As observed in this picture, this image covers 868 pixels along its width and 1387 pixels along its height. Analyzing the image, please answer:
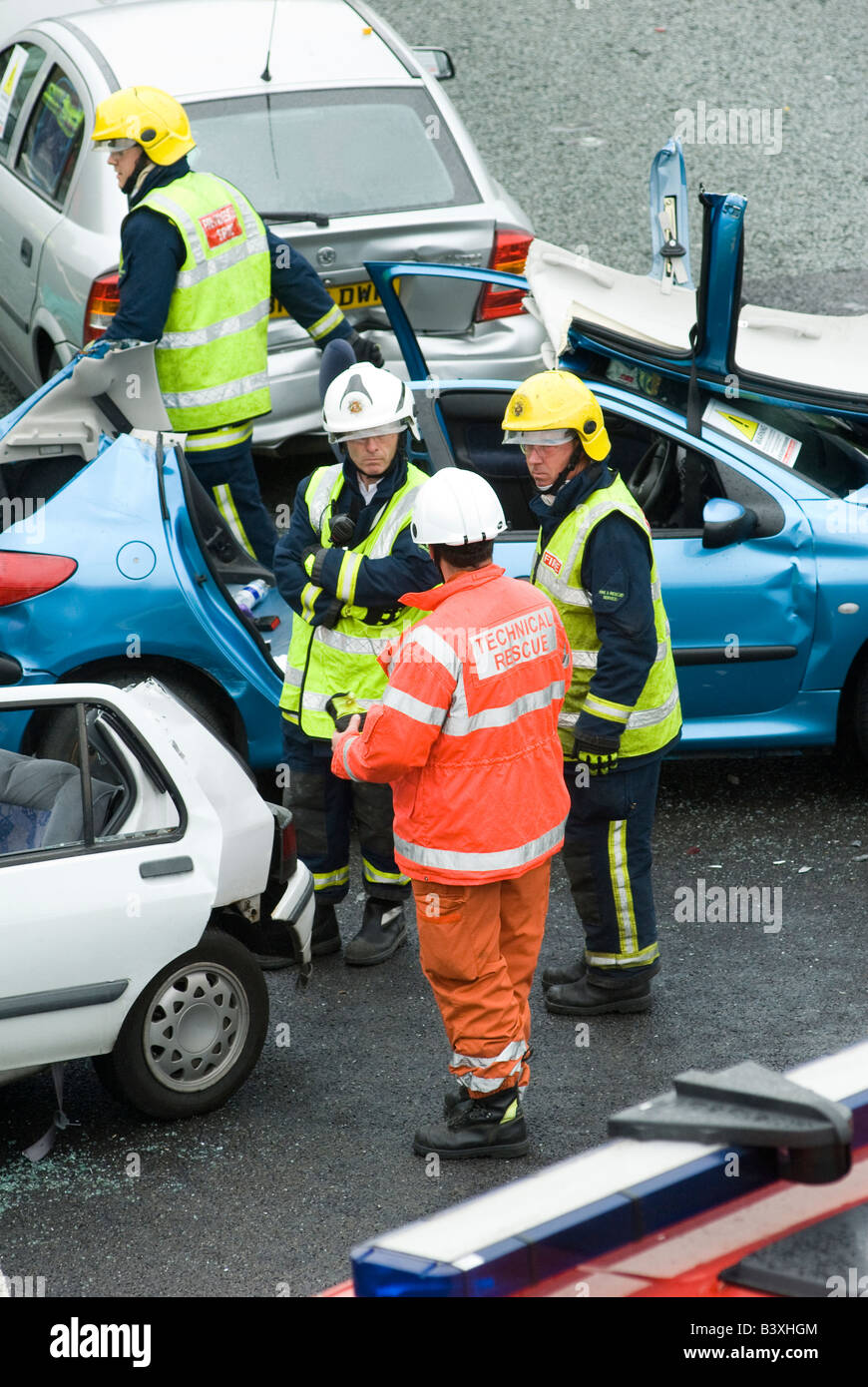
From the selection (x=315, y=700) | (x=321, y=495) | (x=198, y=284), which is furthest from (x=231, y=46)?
(x=315, y=700)

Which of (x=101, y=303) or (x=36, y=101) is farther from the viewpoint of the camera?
(x=36, y=101)

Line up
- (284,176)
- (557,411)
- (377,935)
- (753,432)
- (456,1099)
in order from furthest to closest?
(284,176), (753,432), (377,935), (557,411), (456,1099)

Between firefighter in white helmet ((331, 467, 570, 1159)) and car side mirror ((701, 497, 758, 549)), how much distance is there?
5.03 feet

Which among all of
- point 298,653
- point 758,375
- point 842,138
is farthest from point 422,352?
point 842,138

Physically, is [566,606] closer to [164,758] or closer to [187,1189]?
[164,758]

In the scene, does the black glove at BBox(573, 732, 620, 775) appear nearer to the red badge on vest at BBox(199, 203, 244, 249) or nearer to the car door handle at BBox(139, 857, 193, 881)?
the car door handle at BBox(139, 857, 193, 881)

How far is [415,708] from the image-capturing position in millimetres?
3764

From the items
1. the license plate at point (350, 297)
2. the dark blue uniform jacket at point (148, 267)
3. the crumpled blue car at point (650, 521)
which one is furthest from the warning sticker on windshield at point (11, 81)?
the crumpled blue car at point (650, 521)

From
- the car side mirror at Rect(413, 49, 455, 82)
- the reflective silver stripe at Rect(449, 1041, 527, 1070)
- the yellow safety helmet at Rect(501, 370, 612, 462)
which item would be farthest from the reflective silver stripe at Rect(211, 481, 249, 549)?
the car side mirror at Rect(413, 49, 455, 82)

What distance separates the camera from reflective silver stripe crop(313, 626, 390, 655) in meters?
4.82

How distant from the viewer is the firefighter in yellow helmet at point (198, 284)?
5895 mm

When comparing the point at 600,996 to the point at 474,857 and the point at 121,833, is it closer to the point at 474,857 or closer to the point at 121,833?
the point at 474,857

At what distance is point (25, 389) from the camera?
8.32m

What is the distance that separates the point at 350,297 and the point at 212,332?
1.15 m
